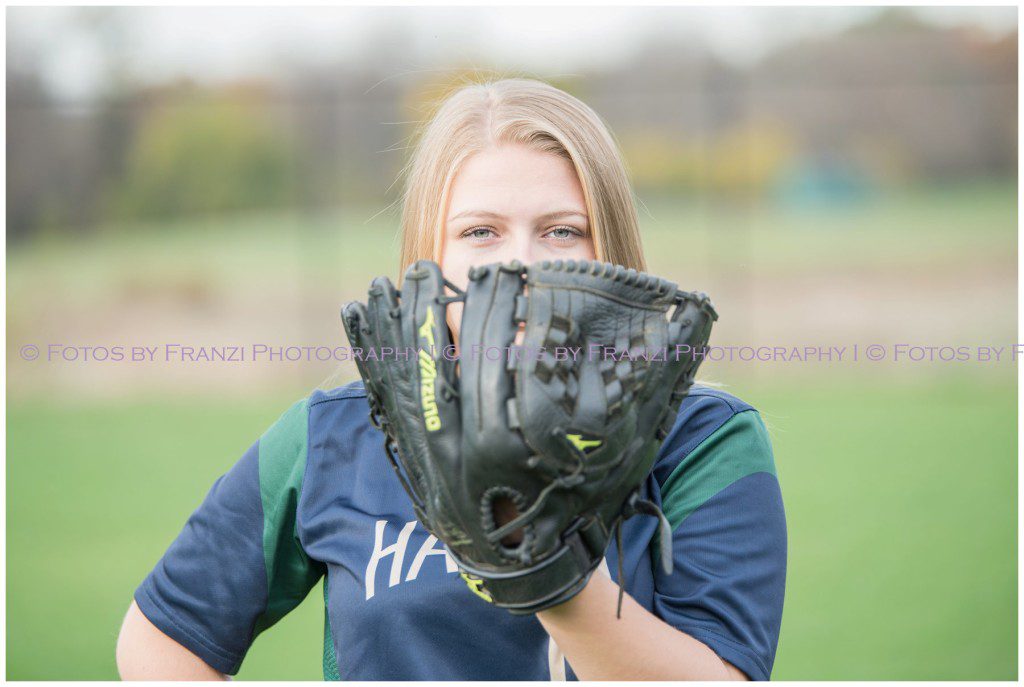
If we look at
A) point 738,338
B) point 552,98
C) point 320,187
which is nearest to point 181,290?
point 320,187

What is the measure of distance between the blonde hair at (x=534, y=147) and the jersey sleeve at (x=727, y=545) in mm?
377

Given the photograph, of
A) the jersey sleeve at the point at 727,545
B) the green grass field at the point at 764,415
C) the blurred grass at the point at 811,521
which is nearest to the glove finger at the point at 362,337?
the jersey sleeve at the point at 727,545

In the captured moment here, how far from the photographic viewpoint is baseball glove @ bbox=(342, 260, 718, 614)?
1264 millimetres

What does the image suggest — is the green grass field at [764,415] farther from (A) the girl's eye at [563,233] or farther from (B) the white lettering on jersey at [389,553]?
(B) the white lettering on jersey at [389,553]

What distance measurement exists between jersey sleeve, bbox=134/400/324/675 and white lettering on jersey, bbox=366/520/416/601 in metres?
0.17

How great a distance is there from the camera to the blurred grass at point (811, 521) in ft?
14.6

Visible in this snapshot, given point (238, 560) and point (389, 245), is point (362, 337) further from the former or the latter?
point (389, 245)

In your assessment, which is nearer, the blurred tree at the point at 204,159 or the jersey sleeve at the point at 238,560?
the jersey sleeve at the point at 238,560

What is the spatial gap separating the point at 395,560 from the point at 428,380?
1.49 ft

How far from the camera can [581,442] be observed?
1.29 metres

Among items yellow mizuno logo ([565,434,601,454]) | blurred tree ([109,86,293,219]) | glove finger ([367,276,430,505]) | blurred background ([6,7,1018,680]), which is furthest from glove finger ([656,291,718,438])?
blurred tree ([109,86,293,219])

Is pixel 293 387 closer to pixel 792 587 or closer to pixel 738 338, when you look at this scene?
pixel 738 338

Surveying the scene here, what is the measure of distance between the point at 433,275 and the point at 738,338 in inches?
433

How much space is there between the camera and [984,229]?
13.7 meters
